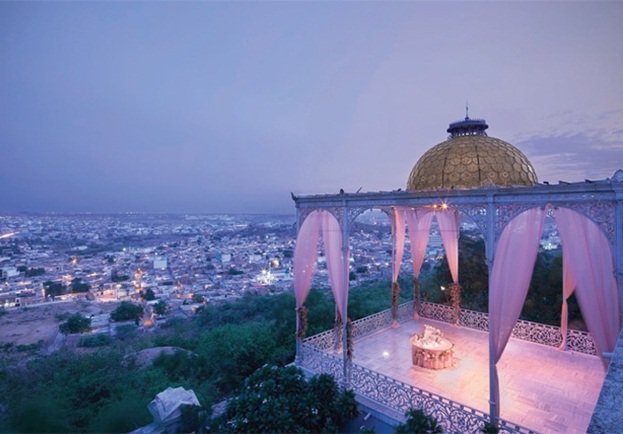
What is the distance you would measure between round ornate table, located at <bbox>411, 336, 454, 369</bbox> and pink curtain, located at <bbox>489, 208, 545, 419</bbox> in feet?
5.53

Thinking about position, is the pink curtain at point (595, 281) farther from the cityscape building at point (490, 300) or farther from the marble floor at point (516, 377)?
the marble floor at point (516, 377)

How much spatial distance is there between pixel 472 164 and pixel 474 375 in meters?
4.35

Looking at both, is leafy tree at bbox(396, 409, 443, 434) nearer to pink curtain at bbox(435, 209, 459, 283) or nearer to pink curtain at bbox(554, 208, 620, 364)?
pink curtain at bbox(554, 208, 620, 364)

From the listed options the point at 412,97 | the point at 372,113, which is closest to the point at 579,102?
the point at 412,97

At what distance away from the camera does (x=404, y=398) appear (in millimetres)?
4832

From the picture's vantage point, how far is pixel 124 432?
18.8 feet

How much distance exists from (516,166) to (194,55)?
1261 cm

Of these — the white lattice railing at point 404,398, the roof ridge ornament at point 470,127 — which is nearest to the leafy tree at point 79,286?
the white lattice railing at point 404,398

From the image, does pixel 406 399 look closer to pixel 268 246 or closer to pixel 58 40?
pixel 58 40

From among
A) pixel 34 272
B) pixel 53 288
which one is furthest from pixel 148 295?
pixel 34 272

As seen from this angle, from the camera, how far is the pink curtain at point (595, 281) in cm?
418

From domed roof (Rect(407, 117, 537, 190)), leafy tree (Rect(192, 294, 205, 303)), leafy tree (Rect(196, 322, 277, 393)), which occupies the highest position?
domed roof (Rect(407, 117, 537, 190))

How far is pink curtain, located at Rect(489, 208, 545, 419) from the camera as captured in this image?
14.8 ft

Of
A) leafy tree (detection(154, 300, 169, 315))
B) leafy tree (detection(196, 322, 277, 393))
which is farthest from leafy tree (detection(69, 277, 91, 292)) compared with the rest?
leafy tree (detection(196, 322, 277, 393))
